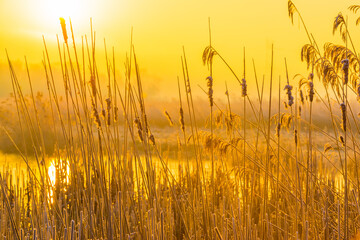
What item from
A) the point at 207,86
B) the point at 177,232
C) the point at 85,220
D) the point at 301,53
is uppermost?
the point at 301,53

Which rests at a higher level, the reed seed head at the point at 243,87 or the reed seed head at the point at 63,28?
the reed seed head at the point at 63,28

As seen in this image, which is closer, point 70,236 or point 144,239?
point 70,236

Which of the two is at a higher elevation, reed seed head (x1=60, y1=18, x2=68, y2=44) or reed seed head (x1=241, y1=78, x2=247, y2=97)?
reed seed head (x1=60, y1=18, x2=68, y2=44)

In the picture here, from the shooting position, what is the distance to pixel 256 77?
6.12 ft

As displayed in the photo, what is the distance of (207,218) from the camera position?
2.05 m

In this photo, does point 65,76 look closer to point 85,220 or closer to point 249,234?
point 85,220

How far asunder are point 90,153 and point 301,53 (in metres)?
1.11

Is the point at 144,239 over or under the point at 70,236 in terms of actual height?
under

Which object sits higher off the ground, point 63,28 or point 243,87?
point 63,28

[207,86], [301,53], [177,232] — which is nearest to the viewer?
[207,86]

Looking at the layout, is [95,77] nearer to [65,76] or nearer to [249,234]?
[65,76]

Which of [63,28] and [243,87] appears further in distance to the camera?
[63,28]

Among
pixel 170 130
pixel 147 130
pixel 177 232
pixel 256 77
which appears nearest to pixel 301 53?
pixel 256 77

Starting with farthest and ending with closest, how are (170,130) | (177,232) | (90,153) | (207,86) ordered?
(170,130) < (177,232) < (90,153) < (207,86)
